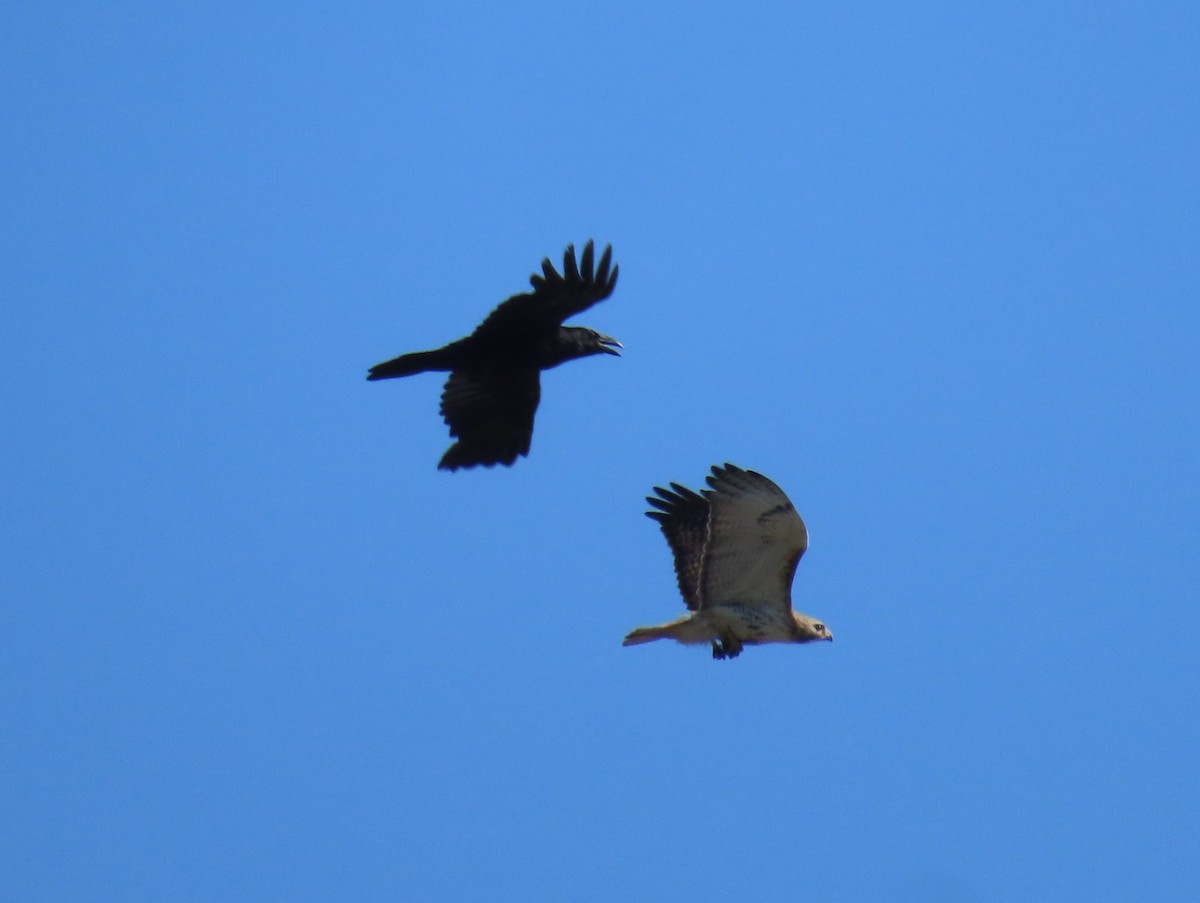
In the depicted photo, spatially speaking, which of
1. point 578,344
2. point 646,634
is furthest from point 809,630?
point 578,344

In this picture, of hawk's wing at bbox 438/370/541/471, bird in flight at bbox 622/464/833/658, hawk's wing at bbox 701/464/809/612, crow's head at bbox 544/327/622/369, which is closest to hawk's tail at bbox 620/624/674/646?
bird in flight at bbox 622/464/833/658

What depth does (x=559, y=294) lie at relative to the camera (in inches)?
500

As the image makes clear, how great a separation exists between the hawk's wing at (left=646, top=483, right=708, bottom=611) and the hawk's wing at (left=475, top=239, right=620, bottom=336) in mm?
1687

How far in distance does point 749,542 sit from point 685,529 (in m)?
1.05

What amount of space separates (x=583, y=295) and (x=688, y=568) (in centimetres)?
242

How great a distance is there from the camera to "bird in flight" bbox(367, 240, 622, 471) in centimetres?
1268

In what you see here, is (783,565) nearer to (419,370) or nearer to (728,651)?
(728,651)

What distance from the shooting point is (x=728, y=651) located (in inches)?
476

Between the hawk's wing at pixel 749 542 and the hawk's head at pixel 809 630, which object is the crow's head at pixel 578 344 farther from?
the hawk's head at pixel 809 630

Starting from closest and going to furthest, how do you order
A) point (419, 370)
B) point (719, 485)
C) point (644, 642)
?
point (719, 485), point (644, 642), point (419, 370)

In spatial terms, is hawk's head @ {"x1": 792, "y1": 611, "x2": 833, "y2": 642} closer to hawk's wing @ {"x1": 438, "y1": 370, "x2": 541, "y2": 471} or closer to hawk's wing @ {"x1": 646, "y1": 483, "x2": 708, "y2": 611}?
hawk's wing @ {"x1": 646, "y1": 483, "x2": 708, "y2": 611}

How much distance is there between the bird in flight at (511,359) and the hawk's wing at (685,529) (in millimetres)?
1496

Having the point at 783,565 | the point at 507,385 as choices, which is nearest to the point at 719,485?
the point at 783,565

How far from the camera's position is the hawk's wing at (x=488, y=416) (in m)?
13.3
